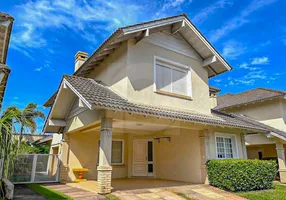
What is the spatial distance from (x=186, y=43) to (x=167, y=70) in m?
2.67

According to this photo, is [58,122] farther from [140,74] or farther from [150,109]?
[150,109]

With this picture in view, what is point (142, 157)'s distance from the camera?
16.2 m

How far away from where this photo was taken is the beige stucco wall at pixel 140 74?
37.4ft

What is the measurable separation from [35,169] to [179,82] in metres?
10.0

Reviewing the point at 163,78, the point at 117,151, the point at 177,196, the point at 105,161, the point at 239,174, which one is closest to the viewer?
the point at 105,161

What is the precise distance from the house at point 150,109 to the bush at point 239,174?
0.89 metres

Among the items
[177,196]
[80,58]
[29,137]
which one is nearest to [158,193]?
[177,196]

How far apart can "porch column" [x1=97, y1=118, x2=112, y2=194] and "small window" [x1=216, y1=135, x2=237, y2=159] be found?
7858mm

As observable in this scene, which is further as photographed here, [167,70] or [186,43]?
[186,43]

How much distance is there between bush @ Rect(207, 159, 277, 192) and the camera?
11.4 m

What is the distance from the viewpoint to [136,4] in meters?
15.3

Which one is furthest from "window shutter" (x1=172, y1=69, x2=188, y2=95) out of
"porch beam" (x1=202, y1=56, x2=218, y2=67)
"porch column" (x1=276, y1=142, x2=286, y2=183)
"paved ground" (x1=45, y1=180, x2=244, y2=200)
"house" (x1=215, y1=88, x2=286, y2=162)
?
"house" (x1=215, y1=88, x2=286, y2=162)

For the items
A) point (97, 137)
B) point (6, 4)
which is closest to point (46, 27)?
point (6, 4)

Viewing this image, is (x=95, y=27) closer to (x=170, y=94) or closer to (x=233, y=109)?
(x=170, y=94)
